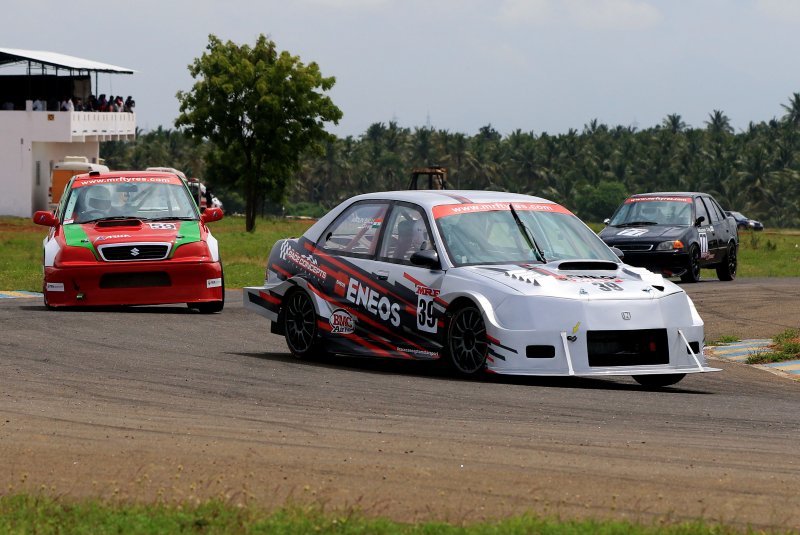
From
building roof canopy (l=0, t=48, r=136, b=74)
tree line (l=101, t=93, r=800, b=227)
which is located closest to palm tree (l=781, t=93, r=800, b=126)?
tree line (l=101, t=93, r=800, b=227)

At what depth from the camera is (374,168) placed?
137 meters

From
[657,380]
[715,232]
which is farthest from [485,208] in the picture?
[715,232]

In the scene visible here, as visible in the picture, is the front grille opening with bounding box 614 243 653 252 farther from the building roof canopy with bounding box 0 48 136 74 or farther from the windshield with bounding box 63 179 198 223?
the building roof canopy with bounding box 0 48 136 74

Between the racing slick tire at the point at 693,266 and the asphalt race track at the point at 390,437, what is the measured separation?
41.1ft

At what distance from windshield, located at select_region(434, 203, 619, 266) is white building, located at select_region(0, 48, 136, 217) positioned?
55.5 meters

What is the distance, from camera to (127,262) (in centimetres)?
1697

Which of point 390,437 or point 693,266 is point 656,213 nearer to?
point 693,266

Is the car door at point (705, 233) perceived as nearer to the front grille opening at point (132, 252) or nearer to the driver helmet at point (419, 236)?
the front grille opening at point (132, 252)

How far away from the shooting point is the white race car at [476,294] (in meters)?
10.4

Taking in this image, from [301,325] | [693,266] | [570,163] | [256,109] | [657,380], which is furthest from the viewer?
[570,163]

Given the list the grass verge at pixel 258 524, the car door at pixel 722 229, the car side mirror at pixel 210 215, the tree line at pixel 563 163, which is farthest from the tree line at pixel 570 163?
the grass verge at pixel 258 524

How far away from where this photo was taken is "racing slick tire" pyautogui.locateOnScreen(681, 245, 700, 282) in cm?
2536

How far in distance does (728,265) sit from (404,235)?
16.8 m

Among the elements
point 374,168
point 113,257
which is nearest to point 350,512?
point 113,257
